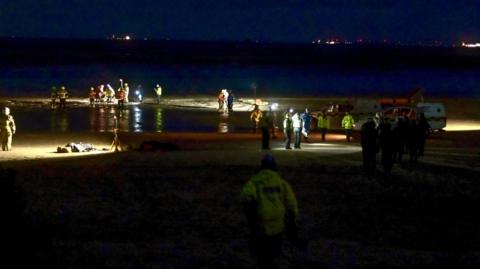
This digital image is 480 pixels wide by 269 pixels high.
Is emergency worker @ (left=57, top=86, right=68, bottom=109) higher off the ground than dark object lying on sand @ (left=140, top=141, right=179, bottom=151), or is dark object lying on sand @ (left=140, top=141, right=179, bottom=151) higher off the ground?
emergency worker @ (left=57, top=86, right=68, bottom=109)

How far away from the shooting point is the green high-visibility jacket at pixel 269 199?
28.6ft

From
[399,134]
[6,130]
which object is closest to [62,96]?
[6,130]

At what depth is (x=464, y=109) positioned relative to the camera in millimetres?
56531

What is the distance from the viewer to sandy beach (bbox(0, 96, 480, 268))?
11125 mm

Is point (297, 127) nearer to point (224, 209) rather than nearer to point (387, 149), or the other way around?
point (387, 149)

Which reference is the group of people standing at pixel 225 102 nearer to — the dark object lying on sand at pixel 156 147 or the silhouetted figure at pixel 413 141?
the dark object lying on sand at pixel 156 147

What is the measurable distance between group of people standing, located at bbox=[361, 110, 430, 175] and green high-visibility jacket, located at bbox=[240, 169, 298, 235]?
11.9m

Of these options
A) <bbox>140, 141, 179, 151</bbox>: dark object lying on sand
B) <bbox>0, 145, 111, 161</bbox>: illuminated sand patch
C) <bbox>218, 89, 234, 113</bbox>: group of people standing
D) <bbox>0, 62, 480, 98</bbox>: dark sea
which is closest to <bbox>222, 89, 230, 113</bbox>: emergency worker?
<bbox>218, 89, 234, 113</bbox>: group of people standing

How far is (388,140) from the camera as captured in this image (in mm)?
20781

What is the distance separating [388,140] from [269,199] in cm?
1244

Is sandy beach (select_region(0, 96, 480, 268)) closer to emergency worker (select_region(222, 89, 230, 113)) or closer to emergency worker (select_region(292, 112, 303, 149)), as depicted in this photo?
emergency worker (select_region(292, 112, 303, 149))

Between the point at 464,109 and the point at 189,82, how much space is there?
118 feet

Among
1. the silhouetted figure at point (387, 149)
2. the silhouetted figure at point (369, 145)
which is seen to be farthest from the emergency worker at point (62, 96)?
the silhouetted figure at point (369, 145)

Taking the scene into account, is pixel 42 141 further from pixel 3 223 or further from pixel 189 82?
pixel 189 82
